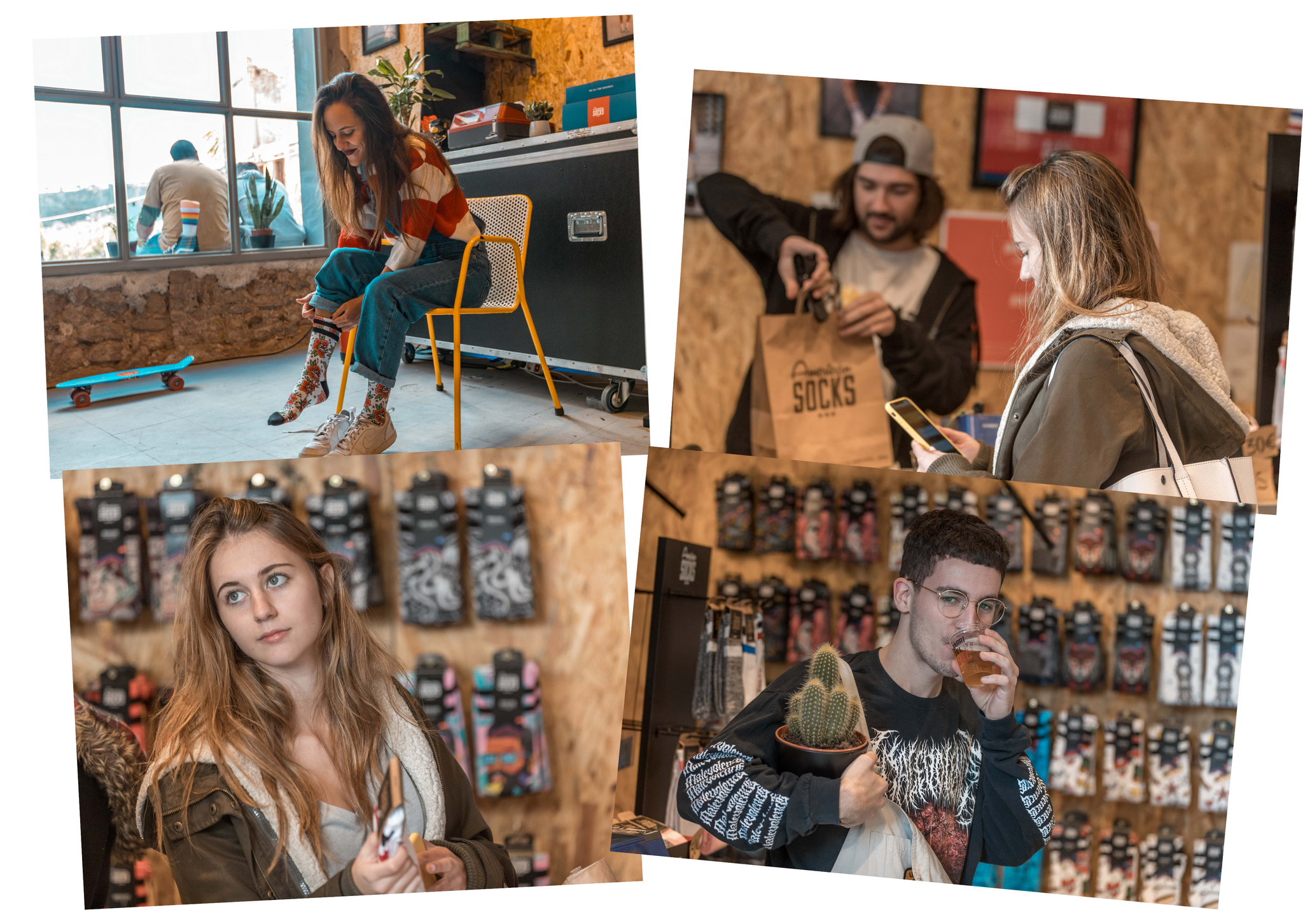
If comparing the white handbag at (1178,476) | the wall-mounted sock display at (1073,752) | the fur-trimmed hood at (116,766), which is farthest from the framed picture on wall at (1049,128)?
the fur-trimmed hood at (116,766)

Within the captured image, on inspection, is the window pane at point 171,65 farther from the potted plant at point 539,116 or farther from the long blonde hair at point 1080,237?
the long blonde hair at point 1080,237

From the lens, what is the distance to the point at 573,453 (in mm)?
1849

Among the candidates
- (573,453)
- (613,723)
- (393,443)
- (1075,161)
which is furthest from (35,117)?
(1075,161)

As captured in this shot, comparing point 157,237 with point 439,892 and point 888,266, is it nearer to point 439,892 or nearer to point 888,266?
point 439,892

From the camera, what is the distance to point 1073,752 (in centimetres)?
176

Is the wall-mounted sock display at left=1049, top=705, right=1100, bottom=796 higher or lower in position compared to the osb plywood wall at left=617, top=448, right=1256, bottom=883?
lower

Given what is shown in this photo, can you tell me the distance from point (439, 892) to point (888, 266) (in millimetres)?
1891

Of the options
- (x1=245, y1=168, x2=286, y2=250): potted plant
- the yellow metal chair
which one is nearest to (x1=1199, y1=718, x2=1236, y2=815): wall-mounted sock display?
the yellow metal chair

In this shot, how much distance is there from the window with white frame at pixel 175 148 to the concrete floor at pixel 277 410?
34cm

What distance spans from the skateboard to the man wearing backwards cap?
5.15 feet

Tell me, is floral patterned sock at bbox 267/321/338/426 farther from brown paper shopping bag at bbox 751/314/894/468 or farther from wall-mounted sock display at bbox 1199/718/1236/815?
wall-mounted sock display at bbox 1199/718/1236/815

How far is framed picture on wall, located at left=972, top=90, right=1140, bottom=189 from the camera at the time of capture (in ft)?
6.92

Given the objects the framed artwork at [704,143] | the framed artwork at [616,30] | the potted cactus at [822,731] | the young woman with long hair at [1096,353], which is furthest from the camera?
the framed artwork at [704,143]

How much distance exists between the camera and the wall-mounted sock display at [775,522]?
5.87 ft
